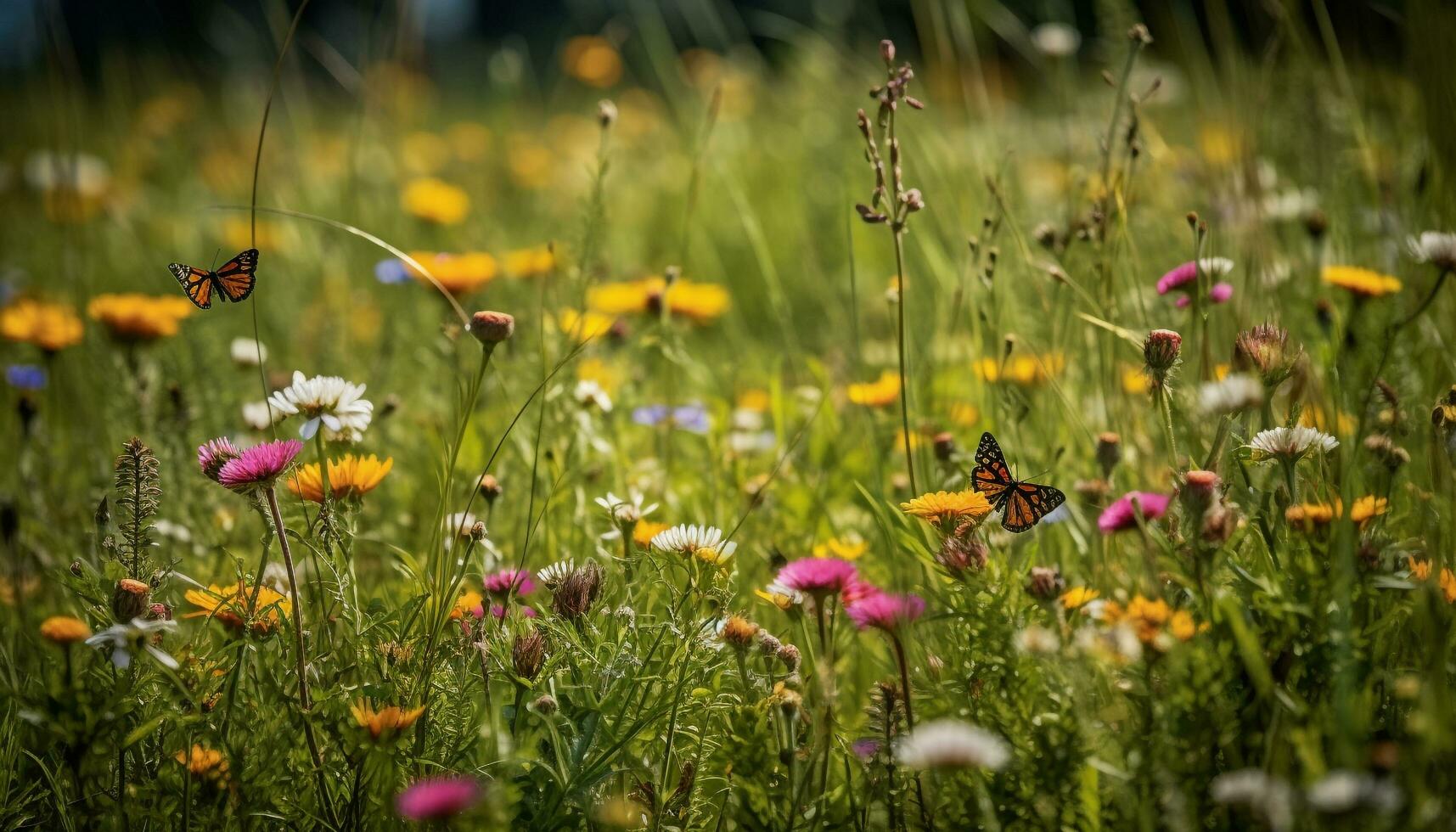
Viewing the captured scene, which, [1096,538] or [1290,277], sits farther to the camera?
[1290,277]

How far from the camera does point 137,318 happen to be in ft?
5.76

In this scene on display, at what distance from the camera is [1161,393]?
3.74 feet

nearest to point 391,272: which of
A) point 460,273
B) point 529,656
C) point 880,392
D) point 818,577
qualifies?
point 460,273

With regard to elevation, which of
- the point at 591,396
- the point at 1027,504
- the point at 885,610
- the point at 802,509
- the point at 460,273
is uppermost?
the point at 460,273

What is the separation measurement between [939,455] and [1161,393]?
0.34 m

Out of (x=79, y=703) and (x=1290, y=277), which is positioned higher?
(x=1290, y=277)

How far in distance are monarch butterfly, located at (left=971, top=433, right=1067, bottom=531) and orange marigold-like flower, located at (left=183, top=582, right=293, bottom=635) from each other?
702 mm

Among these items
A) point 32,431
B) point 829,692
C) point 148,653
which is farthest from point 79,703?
point 32,431

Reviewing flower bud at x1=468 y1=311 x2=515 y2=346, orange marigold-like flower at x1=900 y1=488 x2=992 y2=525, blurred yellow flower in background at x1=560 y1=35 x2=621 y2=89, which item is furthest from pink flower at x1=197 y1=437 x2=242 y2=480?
blurred yellow flower in background at x1=560 y1=35 x2=621 y2=89

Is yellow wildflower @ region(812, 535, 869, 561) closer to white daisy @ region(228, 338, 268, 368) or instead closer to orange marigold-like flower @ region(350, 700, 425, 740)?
orange marigold-like flower @ region(350, 700, 425, 740)

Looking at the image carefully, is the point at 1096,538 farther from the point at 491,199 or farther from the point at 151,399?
the point at 491,199

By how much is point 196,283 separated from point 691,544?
24.1 inches

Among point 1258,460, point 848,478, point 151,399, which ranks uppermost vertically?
point 151,399

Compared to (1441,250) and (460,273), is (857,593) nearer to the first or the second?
(1441,250)
